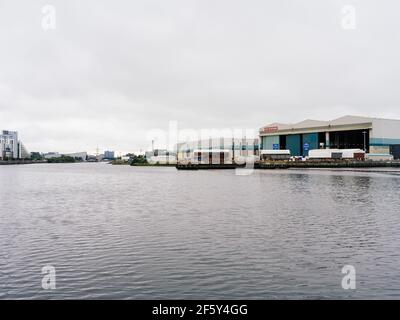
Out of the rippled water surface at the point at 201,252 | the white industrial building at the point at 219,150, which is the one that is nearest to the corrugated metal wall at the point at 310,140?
the white industrial building at the point at 219,150

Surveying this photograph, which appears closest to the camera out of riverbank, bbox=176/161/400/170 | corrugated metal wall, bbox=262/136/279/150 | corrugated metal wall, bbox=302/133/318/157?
riverbank, bbox=176/161/400/170

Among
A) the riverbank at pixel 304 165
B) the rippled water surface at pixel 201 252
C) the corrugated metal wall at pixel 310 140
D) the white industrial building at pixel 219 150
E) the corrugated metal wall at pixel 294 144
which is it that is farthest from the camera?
the white industrial building at pixel 219 150

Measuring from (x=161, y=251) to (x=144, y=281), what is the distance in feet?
12.7

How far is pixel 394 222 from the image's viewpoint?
78.8 feet

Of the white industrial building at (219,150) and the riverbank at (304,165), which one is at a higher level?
the white industrial building at (219,150)

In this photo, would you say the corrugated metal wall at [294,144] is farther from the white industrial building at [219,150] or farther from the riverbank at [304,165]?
the white industrial building at [219,150]

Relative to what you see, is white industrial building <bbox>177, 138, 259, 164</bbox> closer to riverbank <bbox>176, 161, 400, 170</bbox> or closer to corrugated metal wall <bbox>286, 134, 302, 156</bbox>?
riverbank <bbox>176, 161, 400, 170</bbox>

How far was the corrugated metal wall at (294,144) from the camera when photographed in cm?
13850

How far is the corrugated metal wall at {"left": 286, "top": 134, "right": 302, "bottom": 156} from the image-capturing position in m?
138

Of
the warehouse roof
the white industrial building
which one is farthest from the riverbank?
the warehouse roof
